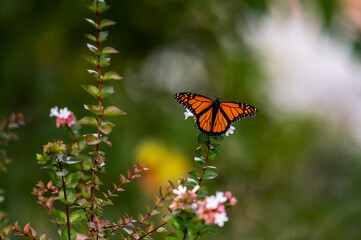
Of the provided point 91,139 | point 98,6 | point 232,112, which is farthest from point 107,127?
point 232,112

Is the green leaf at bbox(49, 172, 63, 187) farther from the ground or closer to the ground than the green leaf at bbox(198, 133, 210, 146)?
closer to the ground

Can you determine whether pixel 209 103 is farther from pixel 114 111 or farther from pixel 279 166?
pixel 279 166

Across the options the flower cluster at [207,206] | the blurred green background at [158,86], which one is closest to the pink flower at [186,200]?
the flower cluster at [207,206]

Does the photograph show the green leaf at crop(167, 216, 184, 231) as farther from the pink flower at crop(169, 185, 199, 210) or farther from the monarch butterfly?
the monarch butterfly

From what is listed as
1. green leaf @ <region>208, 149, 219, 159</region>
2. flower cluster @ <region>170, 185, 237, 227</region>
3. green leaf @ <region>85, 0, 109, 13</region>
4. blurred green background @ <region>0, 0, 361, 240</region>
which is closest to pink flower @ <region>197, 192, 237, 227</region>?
flower cluster @ <region>170, 185, 237, 227</region>

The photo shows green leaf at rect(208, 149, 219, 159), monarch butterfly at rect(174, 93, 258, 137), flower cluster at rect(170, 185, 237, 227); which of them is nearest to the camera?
flower cluster at rect(170, 185, 237, 227)

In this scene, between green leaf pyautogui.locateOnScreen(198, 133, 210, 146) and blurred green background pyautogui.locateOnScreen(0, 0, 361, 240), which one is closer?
green leaf pyautogui.locateOnScreen(198, 133, 210, 146)

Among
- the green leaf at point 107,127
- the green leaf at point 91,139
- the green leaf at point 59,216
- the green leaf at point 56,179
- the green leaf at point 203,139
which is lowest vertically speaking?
the green leaf at point 59,216

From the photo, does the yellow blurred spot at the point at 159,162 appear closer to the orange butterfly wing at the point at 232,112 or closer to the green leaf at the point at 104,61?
the orange butterfly wing at the point at 232,112
